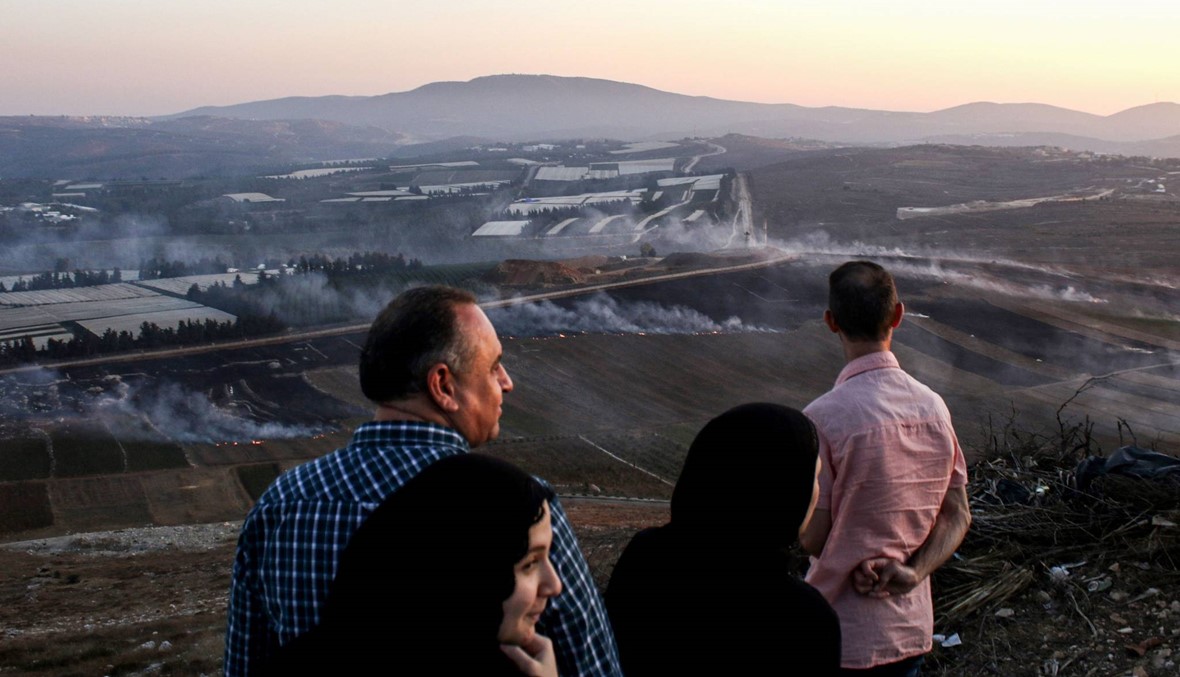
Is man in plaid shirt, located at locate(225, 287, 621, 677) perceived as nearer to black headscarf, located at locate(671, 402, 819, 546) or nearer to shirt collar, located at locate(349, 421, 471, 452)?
shirt collar, located at locate(349, 421, 471, 452)

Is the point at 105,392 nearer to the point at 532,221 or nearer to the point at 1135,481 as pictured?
the point at 1135,481

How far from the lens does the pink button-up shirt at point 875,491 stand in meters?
3.60

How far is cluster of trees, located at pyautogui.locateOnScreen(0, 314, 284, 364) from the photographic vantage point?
40688 millimetres

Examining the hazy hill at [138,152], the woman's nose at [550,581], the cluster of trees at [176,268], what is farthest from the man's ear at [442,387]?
the hazy hill at [138,152]

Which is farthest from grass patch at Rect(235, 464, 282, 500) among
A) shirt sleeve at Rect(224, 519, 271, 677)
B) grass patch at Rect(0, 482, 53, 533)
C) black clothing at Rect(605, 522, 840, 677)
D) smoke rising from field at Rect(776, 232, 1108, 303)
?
smoke rising from field at Rect(776, 232, 1108, 303)

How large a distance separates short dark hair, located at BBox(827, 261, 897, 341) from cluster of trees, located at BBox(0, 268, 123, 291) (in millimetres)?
67331

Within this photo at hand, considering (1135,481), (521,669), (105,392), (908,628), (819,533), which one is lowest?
(105,392)

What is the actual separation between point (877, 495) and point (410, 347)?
1818 mm

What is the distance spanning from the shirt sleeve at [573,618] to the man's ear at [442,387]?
15.1 inches

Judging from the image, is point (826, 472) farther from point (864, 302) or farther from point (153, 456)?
point (153, 456)

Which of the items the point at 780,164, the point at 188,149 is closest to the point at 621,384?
the point at 780,164

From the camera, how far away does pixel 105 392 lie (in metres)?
35.2

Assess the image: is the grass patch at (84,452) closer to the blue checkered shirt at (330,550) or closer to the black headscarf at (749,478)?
the blue checkered shirt at (330,550)

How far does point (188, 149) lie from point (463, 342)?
167532mm
